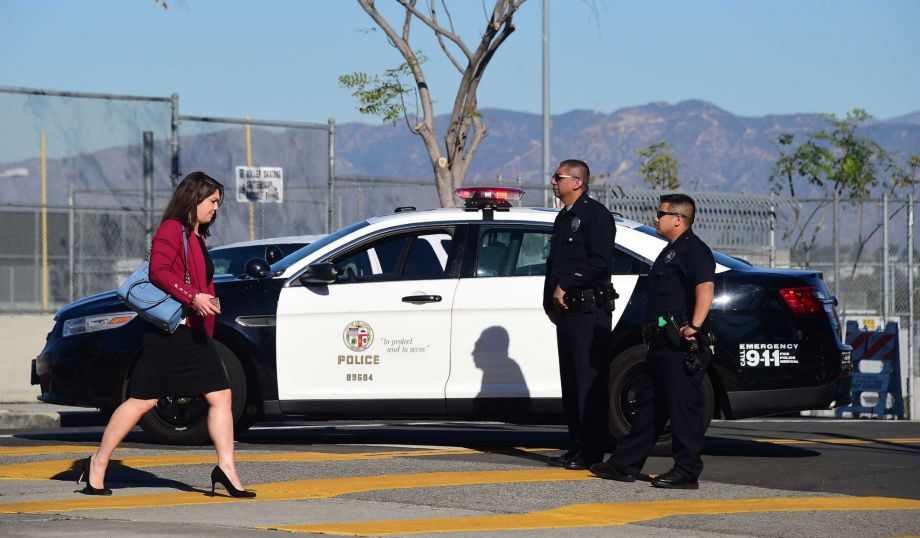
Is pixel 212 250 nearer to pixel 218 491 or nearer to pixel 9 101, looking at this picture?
pixel 9 101

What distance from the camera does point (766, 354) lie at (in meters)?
9.98

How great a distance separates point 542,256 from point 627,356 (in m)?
0.91

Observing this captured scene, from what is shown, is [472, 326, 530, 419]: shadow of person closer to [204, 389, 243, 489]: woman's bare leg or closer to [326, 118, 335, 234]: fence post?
[204, 389, 243, 489]: woman's bare leg

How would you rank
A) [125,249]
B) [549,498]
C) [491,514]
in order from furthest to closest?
[125,249], [549,498], [491,514]

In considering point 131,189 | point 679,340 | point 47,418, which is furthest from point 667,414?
point 131,189

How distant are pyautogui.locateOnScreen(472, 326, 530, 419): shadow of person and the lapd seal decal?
69 centimetres

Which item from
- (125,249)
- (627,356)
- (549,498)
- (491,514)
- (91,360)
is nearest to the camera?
(491,514)

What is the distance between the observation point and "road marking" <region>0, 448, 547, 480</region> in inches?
355

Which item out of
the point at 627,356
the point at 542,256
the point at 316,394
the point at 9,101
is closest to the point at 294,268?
the point at 316,394

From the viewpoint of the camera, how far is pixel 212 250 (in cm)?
1521

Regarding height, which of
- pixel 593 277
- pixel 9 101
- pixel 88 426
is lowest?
pixel 88 426

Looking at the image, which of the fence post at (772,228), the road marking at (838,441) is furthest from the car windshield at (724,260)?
the fence post at (772,228)

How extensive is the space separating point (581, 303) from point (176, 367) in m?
2.43

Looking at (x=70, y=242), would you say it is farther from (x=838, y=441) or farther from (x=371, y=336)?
(x=838, y=441)
